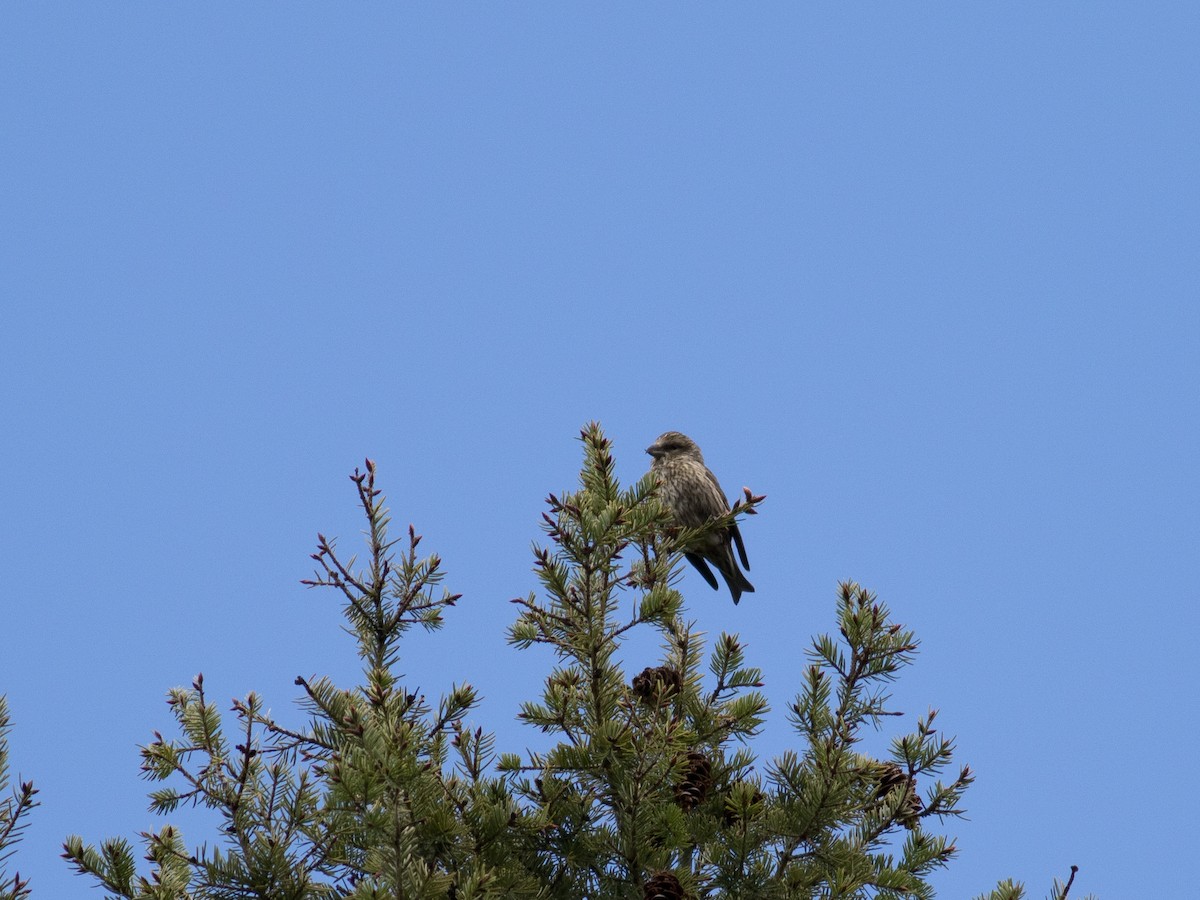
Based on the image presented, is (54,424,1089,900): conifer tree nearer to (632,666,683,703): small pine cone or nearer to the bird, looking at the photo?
(632,666,683,703): small pine cone

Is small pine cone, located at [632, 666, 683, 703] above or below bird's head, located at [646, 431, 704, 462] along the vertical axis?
below

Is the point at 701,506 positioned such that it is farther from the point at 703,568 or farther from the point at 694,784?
the point at 694,784

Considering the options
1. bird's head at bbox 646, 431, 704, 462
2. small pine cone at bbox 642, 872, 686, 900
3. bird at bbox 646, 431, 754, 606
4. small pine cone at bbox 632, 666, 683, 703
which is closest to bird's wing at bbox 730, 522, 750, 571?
bird at bbox 646, 431, 754, 606

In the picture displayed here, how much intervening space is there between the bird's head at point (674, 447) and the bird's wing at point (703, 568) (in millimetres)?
756

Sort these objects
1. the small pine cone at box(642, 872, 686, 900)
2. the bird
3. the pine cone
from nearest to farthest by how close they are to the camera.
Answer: the small pine cone at box(642, 872, 686, 900), the pine cone, the bird

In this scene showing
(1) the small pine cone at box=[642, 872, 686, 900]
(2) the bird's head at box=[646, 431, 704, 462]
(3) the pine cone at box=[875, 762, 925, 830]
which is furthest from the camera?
(2) the bird's head at box=[646, 431, 704, 462]

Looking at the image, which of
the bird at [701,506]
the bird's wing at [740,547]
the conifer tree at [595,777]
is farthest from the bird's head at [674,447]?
the conifer tree at [595,777]

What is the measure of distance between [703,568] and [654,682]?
4.38m

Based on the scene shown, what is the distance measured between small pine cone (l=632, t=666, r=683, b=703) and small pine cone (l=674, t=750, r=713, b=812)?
0.84 ft

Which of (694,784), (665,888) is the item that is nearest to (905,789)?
(694,784)

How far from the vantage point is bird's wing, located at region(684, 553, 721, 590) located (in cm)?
895

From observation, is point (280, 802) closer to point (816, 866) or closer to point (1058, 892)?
point (816, 866)

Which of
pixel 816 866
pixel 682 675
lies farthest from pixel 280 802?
pixel 816 866

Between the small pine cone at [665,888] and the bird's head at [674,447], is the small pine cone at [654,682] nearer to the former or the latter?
the small pine cone at [665,888]
